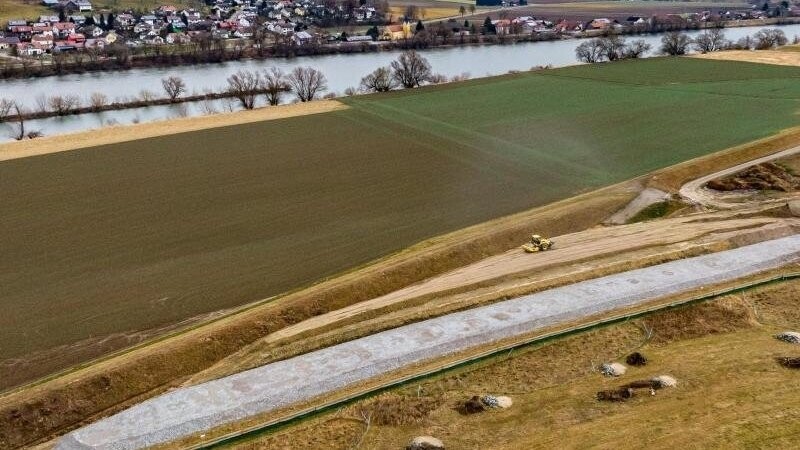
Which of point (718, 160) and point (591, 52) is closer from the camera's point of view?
point (718, 160)

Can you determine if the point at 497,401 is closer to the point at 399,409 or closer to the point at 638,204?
the point at 399,409

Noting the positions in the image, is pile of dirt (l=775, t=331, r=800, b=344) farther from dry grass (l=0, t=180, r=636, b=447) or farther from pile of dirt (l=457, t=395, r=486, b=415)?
dry grass (l=0, t=180, r=636, b=447)

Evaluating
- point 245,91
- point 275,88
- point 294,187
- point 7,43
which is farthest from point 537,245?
point 7,43

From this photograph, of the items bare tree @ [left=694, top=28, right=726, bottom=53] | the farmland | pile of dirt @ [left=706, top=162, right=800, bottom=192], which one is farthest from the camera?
the farmland

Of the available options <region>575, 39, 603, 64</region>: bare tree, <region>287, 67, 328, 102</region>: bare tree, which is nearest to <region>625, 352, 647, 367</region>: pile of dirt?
<region>287, 67, 328, 102</region>: bare tree

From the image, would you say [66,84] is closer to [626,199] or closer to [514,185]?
[514,185]

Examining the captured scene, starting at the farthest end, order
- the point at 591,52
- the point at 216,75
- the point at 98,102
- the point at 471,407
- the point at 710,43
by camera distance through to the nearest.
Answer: the point at 710,43 → the point at 591,52 → the point at 216,75 → the point at 98,102 → the point at 471,407

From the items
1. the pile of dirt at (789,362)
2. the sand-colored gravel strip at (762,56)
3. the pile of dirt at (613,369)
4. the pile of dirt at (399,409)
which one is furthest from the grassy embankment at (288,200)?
the sand-colored gravel strip at (762,56)
